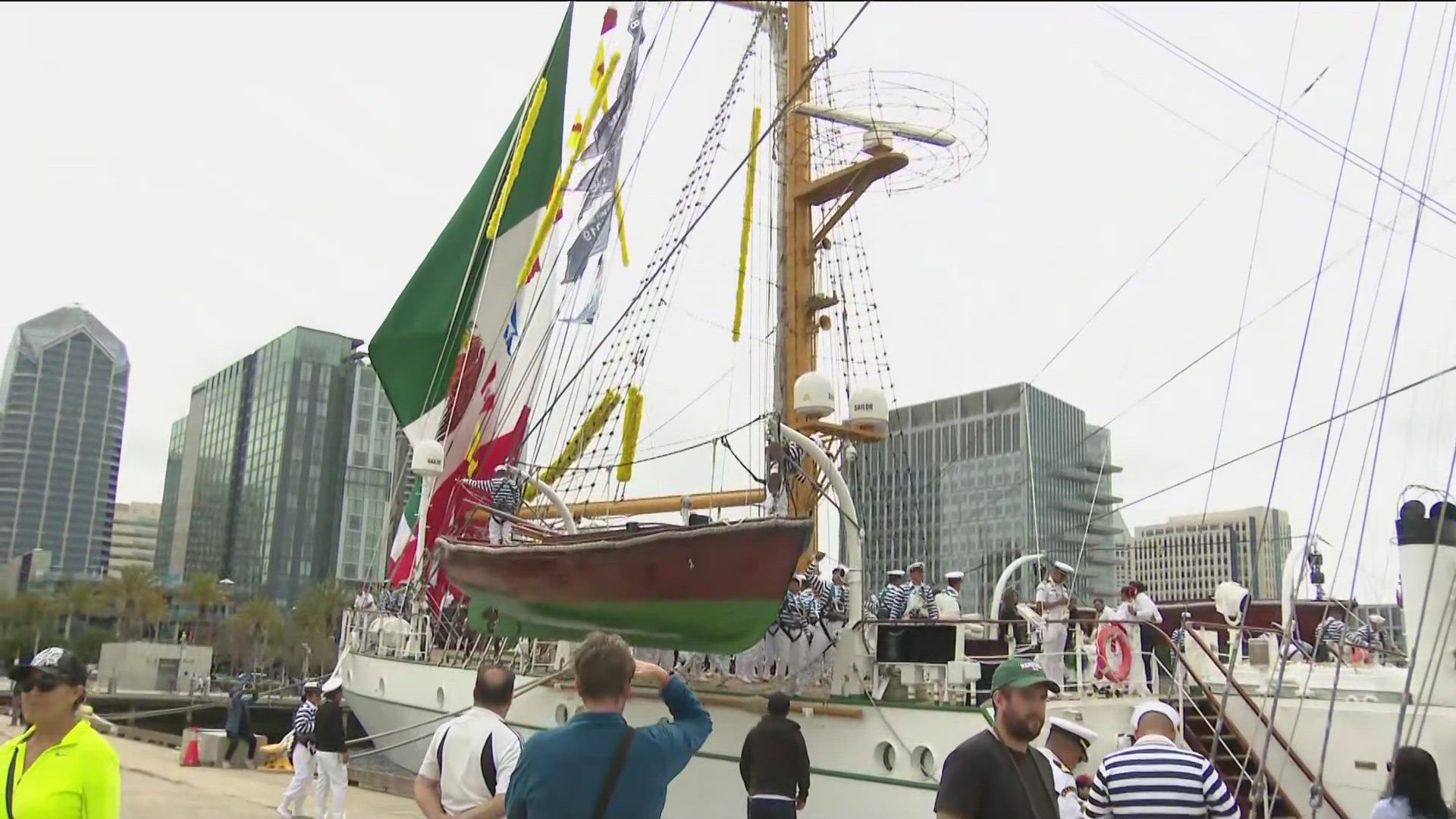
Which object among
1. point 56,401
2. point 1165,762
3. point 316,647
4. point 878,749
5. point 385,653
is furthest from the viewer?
point 56,401

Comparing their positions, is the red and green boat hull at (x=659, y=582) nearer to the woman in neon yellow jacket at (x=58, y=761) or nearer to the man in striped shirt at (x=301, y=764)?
the man in striped shirt at (x=301, y=764)

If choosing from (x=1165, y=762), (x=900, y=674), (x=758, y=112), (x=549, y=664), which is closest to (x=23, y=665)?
(x=1165, y=762)

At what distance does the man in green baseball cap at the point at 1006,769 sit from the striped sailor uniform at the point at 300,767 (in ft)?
23.4

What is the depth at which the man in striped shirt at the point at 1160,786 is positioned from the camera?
3273 mm

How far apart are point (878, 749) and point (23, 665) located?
19.7 feet

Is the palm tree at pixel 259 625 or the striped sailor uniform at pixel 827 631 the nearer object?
the striped sailor uniform at pixel 827 631

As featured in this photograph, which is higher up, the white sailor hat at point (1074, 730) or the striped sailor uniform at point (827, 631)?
the striped sailor uniform at point (827, 631)

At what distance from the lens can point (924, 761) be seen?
793 centimetres

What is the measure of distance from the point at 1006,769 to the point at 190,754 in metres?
12.2

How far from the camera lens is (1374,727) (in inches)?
297

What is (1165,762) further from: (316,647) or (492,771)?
(316,647)

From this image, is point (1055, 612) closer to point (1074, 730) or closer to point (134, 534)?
point (1074, 730)

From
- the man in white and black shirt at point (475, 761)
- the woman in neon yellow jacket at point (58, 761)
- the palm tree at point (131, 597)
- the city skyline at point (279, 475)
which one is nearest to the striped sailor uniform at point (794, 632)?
the man in white and black shirt at point (475, 761)

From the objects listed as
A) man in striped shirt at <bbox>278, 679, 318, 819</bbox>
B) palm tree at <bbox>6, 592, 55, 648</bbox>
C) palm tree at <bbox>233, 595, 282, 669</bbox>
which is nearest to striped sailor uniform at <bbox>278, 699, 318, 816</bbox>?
man in striped shirt at <bbox>278, 679, 318, 819</bbox>
